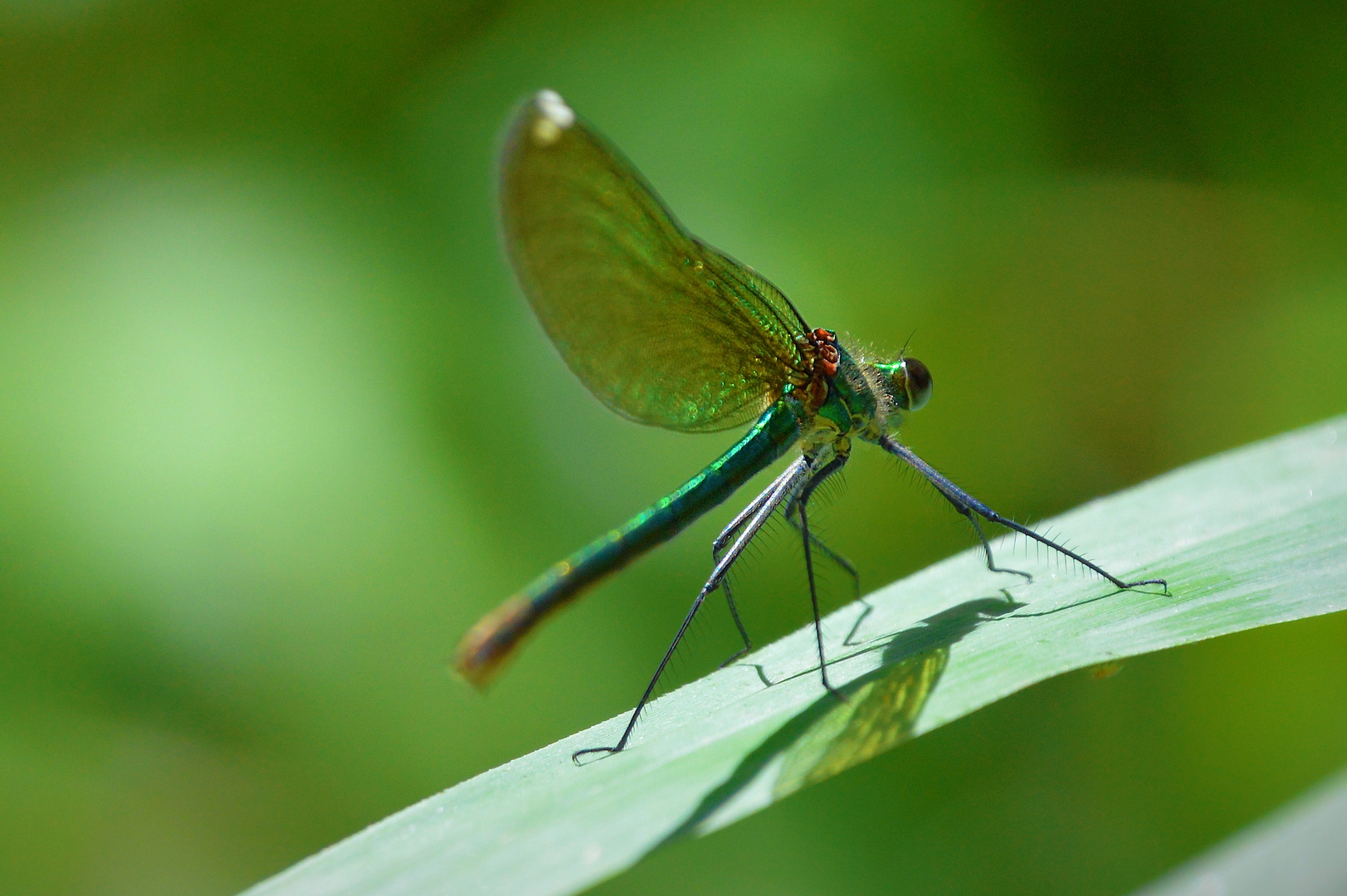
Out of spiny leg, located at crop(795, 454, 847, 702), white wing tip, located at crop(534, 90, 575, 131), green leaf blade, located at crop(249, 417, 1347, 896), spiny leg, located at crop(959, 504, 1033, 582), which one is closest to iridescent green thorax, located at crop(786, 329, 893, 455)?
spiny leg, located at crop(795, 454, 847, 702)

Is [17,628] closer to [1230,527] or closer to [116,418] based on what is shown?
[116,418]

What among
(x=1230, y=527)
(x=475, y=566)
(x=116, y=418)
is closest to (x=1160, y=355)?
(x=1230, y=527)

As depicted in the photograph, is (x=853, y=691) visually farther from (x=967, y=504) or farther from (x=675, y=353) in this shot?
(x=675, y=353)

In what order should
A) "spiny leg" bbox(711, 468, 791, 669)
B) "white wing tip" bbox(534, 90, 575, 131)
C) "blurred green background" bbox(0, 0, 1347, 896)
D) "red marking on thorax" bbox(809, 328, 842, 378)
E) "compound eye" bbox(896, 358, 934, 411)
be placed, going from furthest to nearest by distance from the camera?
"blurred green background" bbox(0, 0, 1347, 896), "compound eye" bbox(896, 358, 934, 411), "red marking on thorax" bbox(809, 328, 842, 378), "spiny leg" bbox(711, 468, 791, 669), "white wing tip" bbox(534, 90, 575, 131)

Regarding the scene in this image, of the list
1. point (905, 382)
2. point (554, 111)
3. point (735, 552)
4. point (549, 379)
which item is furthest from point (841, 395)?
point (549, 379)

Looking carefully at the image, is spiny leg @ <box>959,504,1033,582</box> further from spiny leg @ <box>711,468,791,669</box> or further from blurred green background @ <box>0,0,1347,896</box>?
blurred green background @ <box>0,0,1347,896</box>

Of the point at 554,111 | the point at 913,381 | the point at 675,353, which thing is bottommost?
the point at 913,381
